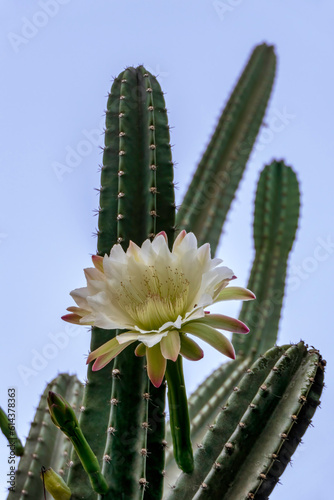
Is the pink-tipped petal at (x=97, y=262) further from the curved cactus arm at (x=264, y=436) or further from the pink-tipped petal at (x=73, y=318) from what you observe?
the curved cactus arm at (x=264, y=436)

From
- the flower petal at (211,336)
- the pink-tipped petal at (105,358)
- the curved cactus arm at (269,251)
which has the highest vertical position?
the curved cactus arm at (269,251)

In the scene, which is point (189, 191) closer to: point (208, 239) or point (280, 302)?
point (208, 239)

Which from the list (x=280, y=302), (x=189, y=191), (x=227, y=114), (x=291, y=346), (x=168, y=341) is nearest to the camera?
(x=168, y=341)

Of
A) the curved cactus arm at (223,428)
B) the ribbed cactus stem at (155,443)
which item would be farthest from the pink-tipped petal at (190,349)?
the curved cactus arm at (223,428)

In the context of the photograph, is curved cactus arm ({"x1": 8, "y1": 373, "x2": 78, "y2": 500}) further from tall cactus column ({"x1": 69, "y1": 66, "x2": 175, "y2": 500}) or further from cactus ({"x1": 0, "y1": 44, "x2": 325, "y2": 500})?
tall cactus column ({"x1": 69, "y1": 66, "x2": 175, "y2": 500})

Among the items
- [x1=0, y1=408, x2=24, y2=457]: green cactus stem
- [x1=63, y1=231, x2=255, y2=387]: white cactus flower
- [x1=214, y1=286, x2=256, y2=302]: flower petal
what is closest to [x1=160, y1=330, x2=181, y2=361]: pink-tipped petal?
[x1=63, y1=231, x2=255, y2=387]: white cactus flower

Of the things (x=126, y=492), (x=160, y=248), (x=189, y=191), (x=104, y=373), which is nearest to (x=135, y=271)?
(x=160, y=248)
